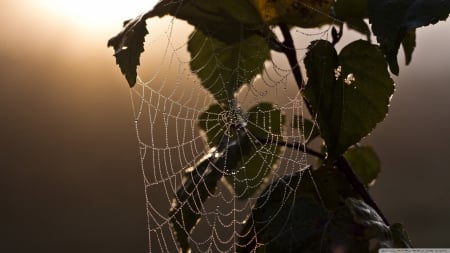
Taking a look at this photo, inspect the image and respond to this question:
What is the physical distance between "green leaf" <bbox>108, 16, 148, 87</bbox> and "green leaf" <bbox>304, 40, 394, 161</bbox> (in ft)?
0.39

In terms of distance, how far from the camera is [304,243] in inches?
20.6

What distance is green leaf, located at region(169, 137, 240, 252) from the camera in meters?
0.57

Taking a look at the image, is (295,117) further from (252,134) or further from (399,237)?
(399,237)

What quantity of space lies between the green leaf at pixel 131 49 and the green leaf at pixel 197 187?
0.11 metres

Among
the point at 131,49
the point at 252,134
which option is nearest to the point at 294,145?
the point at 252,134

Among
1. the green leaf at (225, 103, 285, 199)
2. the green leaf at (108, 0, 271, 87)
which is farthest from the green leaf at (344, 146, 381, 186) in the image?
the green leaf at (108, 0, 271, 87)

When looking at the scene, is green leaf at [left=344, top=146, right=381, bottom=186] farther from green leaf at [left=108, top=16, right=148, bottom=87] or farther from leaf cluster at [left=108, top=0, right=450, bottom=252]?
green leaf at [left=108, top=16, right=148, bottom=87]

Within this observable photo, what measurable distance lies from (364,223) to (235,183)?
169mm

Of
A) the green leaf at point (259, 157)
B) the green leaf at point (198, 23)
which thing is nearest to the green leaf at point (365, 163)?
the green leaf at point (259, 157)

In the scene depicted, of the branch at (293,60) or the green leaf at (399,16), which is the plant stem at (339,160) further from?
the green leaf at (399,16)

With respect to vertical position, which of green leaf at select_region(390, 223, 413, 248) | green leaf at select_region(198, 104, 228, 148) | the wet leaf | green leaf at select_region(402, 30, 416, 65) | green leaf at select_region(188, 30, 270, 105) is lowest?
green leaf at select_region(390, 223, 413, 248)

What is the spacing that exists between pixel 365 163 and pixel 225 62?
0.17 meters

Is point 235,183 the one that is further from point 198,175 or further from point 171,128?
point 171,128

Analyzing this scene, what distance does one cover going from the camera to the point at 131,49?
0.51m
